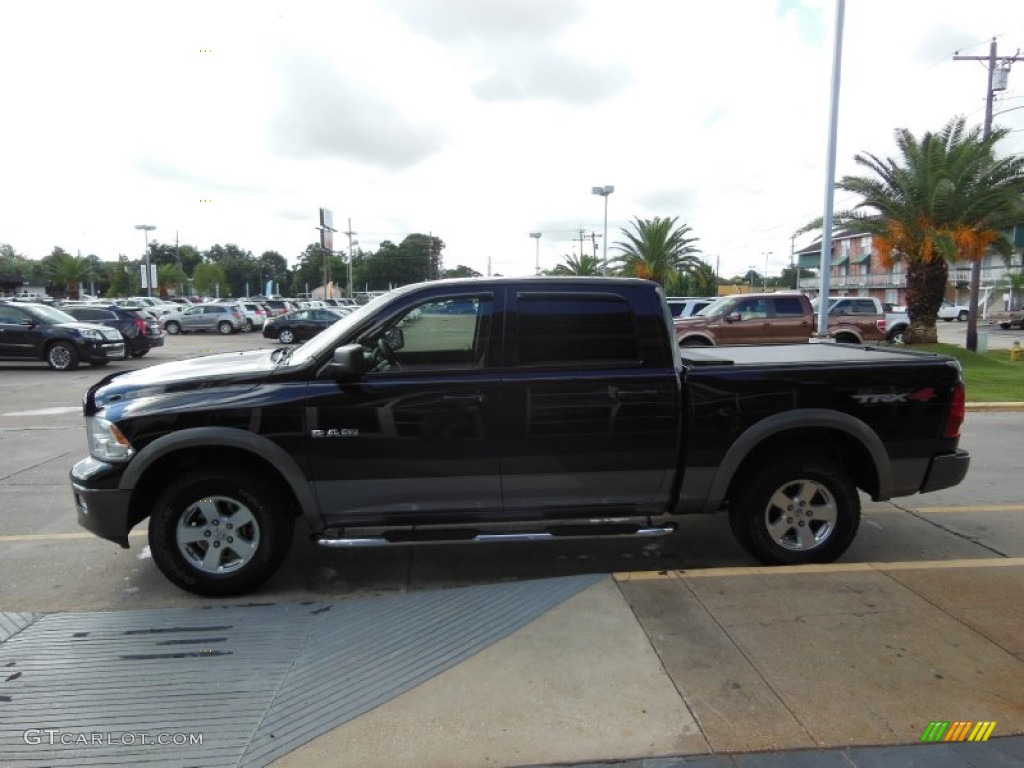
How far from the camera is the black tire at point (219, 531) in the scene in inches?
160

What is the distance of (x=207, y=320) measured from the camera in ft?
116

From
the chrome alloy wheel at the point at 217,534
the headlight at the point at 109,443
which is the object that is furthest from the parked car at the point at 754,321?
the headlight at the point at 109,443

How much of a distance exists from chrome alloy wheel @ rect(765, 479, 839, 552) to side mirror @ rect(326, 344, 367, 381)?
8.83ft

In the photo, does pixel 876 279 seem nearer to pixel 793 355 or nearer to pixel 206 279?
pixel 793 355

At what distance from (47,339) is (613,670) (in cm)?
1830

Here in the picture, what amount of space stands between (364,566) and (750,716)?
2680mm

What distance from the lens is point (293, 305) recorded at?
5109cm

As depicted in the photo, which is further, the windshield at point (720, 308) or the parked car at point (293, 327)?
the parked car at point (293, 327)

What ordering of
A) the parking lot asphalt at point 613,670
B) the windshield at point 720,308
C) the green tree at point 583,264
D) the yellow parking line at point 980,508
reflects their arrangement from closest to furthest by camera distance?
the parking lot asphalt at point 613,670
the yellow parking line at point 980,508
the windshield at point 720,308
the green tree at point 583,264

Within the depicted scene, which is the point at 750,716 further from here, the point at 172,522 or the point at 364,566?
the point at 172,522

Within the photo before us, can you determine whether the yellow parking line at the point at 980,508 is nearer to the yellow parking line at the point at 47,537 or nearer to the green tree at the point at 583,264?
the yellow parking line at the point at 47,537

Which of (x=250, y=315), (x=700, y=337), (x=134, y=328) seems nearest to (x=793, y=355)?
(x=700, y=337)

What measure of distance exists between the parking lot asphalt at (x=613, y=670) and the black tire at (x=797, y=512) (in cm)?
17

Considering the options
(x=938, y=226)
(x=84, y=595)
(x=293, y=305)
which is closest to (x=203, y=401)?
(x=84, y=595)
